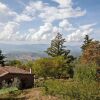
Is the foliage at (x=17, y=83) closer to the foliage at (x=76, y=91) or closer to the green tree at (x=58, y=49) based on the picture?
the foliage at (x=76, y=91)

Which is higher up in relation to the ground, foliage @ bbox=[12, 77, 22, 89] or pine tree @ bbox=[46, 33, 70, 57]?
pine tree @ bbox=[46, 33, 70, 57]

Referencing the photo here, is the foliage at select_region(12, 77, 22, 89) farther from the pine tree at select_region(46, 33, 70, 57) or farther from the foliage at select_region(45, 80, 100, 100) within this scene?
the pine tree at select_region(46, 33, 70, 57)

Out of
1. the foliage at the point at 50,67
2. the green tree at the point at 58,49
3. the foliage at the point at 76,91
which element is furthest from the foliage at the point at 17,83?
the green tree at the point at 58,49

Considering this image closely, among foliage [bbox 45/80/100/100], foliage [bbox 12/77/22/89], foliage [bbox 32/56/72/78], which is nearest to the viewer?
foliage [bbox 45/80/100/100]

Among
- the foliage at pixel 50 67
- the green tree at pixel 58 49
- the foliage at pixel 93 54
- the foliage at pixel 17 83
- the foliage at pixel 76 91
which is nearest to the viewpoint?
the foliage at pixel 76 91

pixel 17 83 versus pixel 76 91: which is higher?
pixel 17 83

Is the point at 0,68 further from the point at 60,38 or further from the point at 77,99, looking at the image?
the point at 60,38

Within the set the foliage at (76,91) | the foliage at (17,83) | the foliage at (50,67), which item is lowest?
the foliage at (76,91)

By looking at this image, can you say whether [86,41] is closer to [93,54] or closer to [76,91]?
[93,54]

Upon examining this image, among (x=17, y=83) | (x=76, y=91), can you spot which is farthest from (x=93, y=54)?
(x=76, y=91)

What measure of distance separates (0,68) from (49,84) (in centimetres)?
1617

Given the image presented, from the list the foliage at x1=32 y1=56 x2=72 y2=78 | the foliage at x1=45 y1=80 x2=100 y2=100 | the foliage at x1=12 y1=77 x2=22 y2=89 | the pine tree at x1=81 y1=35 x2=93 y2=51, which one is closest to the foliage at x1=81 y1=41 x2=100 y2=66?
the foliage at x1=12 y1=77 x2=22 y2=89

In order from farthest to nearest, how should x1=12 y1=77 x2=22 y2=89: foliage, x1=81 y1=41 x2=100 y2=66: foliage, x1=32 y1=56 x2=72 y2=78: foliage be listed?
x1=32 y1=56 x2=72 y2=78: foliage
x1=81 y1=41 x2=100 y2=66: foliage
x1=12 y1=77 x2=22 y2=89: foliage

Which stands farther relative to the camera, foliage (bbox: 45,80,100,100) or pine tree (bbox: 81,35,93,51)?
pine tree (bbox: 81,35,93,51)
